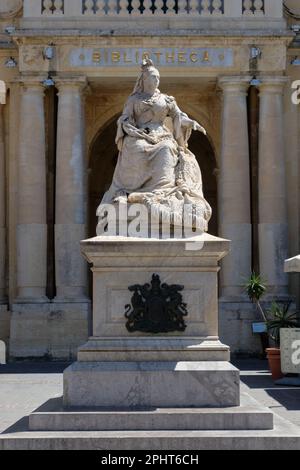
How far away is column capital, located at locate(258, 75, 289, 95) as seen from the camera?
1063 inches

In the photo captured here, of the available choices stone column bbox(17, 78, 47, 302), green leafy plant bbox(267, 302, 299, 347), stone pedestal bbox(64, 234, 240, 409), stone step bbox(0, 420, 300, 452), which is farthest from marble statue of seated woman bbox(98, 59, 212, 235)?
stone column bbox(17, 78, 47, 302)

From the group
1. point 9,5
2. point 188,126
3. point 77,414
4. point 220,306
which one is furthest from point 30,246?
point 77,414

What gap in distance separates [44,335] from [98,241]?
13503 mm

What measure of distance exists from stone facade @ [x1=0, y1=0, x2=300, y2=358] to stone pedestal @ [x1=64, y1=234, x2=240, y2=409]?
1313 cm

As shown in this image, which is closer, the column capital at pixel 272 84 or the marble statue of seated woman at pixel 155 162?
the marble statue of seated woman at pixel 155 162

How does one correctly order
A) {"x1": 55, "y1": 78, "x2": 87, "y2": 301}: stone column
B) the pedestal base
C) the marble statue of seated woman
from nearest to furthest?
1. the pedestal base
2. the marble statue of seated woman
3. {"x1": 55, "y1": 78, "x2": 87, "y2": 301}: stone column

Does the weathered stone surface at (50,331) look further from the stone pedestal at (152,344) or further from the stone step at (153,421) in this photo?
the stone step at (153,421)

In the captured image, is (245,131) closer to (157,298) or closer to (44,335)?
(44,335)

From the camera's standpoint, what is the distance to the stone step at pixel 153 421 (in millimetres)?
11758

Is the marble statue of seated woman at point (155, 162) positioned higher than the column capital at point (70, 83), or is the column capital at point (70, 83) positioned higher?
the column capital at point (70, 83)

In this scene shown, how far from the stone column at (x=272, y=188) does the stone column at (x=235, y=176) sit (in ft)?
1.37

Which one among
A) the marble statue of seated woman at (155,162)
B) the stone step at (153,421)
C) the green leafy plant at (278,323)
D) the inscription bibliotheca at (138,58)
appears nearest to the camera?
the stone step at (153,421)

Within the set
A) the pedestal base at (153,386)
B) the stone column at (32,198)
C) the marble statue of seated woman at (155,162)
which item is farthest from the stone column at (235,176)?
the pedestal base at (153,386)

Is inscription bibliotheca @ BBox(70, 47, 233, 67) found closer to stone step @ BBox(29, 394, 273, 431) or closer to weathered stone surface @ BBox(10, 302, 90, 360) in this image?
weathered stone surface @ BBox(10, 302, 90, 360)
